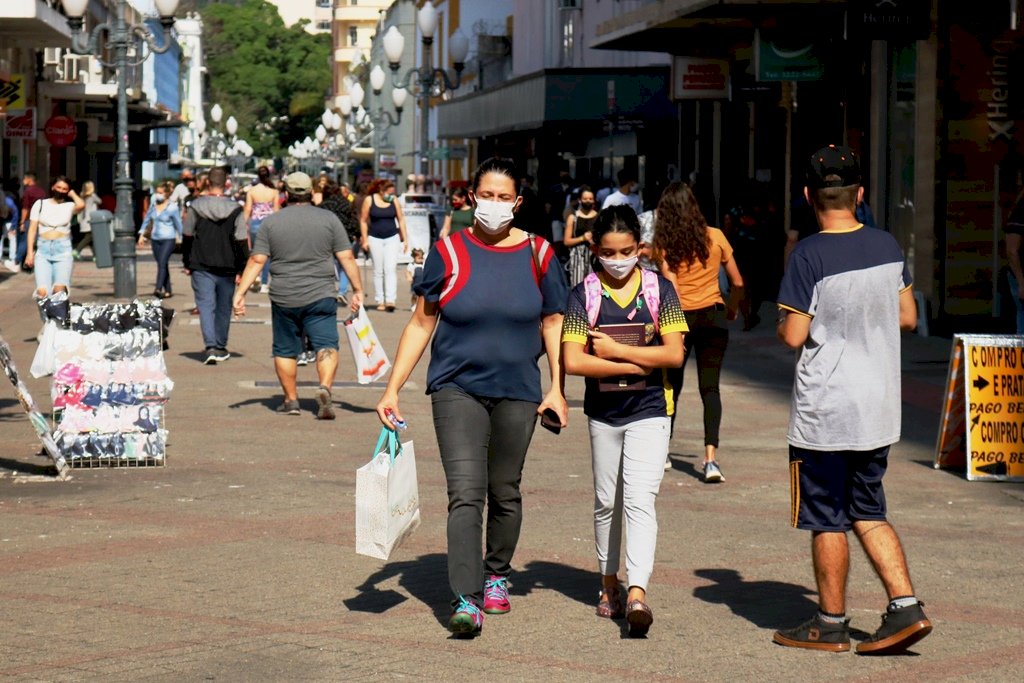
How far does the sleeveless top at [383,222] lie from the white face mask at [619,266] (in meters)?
17.7

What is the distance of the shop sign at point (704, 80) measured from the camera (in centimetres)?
2911

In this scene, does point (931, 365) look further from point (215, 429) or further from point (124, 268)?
point (124, 268)

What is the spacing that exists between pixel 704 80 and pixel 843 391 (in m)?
23.0

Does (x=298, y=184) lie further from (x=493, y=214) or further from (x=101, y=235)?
(x=101, y=235)

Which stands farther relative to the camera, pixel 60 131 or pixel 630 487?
pixel 60 131

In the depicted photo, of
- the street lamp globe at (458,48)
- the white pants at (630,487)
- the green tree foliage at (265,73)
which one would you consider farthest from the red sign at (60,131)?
the green tree foliage at (265,73)

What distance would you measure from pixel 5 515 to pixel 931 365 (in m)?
10.00

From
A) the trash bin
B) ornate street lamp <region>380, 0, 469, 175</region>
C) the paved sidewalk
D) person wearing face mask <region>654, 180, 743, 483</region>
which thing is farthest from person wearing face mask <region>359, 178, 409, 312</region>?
person wearing face mask <region>654, 180, 743, 483</region>

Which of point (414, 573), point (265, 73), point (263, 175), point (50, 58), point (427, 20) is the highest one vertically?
point (265, 73)

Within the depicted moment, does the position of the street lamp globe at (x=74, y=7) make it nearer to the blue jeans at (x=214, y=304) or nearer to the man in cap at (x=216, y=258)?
the man in cap at (x=216, y=258)

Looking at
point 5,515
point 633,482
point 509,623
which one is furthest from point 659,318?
point 5,515

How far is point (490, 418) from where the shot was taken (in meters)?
7.05

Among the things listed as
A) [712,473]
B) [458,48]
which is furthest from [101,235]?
[712,473]

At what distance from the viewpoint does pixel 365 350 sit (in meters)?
14.4
